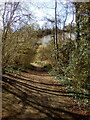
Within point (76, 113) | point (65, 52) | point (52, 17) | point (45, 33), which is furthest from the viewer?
point (45, 33)

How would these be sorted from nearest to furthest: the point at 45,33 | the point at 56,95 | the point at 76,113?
the point at 76,113, the point at 56,95, the point at 45,33

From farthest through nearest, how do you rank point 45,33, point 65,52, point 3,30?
point 45,33 < point 65,52 < point 3,30

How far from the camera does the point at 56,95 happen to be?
476cm

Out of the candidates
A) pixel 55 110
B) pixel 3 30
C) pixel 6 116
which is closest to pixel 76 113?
pixel 55 110

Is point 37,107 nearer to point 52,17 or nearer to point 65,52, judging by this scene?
point 65,52

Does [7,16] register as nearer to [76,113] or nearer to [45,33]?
[76,113]

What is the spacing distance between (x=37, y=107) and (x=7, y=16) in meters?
3.82

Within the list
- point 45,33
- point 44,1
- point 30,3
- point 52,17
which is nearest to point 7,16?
point 30,3

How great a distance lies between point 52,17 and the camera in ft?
32.1

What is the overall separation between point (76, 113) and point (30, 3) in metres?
4.65

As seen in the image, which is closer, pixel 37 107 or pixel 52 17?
pixel 37 107

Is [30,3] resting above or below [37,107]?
above

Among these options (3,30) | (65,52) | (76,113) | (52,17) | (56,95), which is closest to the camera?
(76,113)

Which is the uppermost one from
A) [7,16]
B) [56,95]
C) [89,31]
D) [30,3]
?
[30,3]
